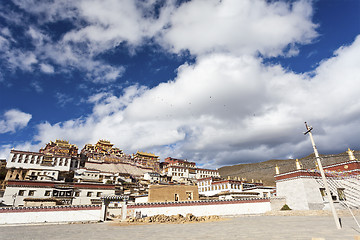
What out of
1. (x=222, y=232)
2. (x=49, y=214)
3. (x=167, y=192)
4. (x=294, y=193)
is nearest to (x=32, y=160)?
(x=49, y=214)

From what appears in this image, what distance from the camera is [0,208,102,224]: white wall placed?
25.0 metres

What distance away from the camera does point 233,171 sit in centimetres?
16862

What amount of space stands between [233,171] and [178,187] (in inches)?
5756

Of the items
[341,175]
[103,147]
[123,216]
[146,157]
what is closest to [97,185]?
[123,216]

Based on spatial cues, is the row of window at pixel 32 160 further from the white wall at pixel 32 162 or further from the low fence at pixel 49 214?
the low fence at pixel 49 214

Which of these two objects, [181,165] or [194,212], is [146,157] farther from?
[194,212]

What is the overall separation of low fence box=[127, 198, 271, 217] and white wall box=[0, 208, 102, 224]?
4987 mm

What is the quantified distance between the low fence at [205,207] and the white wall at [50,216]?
16.4ft

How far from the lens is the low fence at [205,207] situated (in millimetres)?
27766

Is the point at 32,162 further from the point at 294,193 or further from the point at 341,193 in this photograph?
the point at 341,193

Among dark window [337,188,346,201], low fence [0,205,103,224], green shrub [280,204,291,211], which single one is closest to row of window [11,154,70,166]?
low fence [0,205,103,224]

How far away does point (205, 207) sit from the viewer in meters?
30.1

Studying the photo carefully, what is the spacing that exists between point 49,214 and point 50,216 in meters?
0.29

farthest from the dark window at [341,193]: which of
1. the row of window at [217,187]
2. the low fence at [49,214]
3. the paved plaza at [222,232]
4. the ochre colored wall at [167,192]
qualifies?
the low fence at [49,214]
